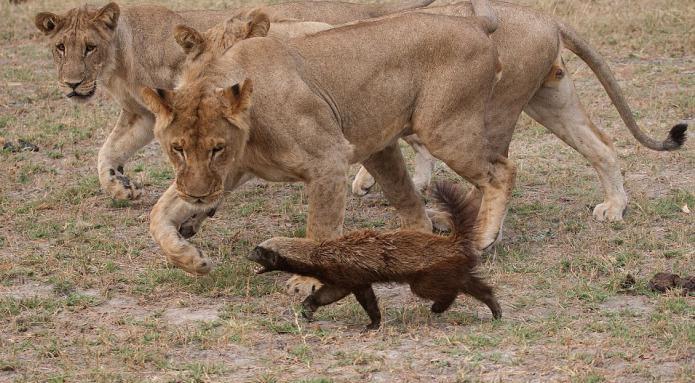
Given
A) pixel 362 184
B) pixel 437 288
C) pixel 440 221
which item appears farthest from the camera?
pixel 362 184

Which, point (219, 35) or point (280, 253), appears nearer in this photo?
point (280, 253)

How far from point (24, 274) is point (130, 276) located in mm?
529

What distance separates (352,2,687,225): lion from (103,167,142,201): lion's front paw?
56.3 inches

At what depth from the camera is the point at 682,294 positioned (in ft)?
18.1

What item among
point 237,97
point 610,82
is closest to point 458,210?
point 237,97

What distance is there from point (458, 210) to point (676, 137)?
258cm

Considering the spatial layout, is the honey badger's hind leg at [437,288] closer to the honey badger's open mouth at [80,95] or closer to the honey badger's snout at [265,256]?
the honey badger's snout at [265,256]

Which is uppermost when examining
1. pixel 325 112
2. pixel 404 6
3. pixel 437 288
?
pixel 325 112

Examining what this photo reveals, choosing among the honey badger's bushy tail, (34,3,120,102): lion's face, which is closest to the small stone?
the honey badger's bushy tail

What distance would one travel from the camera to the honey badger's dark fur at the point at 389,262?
5.03 m

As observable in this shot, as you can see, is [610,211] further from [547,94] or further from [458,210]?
[458,210]

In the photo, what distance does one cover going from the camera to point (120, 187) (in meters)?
7.41

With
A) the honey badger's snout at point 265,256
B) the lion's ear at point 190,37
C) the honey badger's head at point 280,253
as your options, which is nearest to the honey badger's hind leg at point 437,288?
the honey badger's head at point 280,253

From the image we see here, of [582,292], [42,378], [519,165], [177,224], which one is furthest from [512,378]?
[519,165]
